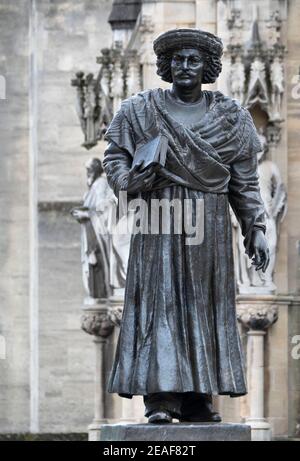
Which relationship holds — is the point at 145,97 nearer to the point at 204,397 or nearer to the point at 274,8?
the point at 204,397

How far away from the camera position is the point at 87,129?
42.0m

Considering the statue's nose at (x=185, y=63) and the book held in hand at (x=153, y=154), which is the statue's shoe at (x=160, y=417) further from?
the statue's nose at (x=185, y=63)

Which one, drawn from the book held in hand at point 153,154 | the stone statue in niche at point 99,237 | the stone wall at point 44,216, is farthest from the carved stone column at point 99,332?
the book held in hand at point 153,154

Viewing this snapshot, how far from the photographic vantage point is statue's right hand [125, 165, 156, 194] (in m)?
21.5

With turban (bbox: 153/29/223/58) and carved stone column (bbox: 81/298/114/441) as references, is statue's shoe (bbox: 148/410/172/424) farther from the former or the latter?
carved stone column (bbox: 81/298/114/441)

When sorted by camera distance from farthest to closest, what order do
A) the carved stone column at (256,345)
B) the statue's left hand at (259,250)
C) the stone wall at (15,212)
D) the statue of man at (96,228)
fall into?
the stone wall at (15,212) < the statue of man at (96,228) < the carved stone column at (256,345) < the statue's left hand at (259,250)

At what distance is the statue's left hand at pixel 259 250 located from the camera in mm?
21766

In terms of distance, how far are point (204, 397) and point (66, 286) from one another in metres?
29.7

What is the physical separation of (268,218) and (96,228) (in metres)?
3.24

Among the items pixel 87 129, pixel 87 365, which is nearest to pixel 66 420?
pixel 87 365

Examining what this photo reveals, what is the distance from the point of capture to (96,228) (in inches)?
1660

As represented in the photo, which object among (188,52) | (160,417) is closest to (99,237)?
(188,52)

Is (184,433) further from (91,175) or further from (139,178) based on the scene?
(91,175)

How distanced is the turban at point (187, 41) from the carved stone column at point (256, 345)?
57.3ft
